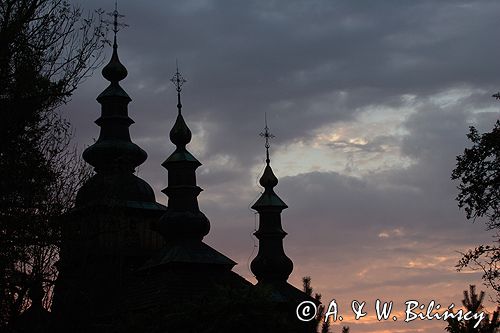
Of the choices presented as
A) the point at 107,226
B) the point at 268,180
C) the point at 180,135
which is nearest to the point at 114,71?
the point at 180,135

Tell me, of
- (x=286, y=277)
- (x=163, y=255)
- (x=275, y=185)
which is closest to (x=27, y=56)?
(x=163, y=255)

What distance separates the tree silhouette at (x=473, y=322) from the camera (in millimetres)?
20625

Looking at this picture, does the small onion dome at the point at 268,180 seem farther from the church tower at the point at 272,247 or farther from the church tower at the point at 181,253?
the church tower at the point at 181,253

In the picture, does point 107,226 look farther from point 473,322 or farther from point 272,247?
point 272,247

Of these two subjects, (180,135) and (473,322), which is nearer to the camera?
(473,322)

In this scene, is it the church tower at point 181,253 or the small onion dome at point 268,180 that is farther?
the small onion dome at point 268,180

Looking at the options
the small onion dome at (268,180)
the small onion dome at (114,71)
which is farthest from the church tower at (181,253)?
the small onion dome at (268,180)

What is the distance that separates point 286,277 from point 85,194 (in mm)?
27525

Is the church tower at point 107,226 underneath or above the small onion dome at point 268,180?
underneath

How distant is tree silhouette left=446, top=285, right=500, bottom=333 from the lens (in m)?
20.6

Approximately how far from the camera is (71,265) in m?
23.8

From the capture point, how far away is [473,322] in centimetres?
2131

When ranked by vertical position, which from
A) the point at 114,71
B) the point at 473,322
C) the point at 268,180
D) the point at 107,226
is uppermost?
the point at 114,71

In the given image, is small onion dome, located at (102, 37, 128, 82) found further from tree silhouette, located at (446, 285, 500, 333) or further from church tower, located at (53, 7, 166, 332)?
tree silhouette, located at (446, 285, 500, 333)
